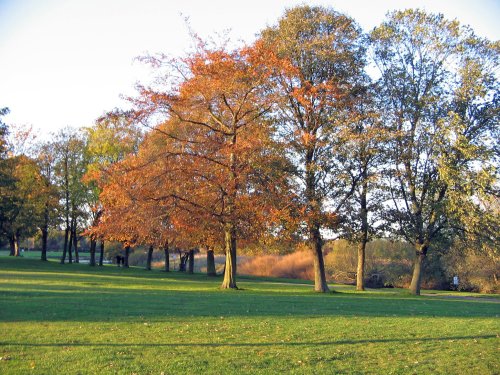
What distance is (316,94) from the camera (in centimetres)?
2875

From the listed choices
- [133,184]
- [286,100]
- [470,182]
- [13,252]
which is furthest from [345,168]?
[13,252]

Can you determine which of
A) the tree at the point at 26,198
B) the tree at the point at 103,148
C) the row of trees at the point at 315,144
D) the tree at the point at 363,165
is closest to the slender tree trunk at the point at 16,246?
the tree at the point at 26,198

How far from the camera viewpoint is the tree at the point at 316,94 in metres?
28.5

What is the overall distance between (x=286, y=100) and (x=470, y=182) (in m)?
10.9

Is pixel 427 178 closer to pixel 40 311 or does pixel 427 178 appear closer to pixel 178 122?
pixel 178 122

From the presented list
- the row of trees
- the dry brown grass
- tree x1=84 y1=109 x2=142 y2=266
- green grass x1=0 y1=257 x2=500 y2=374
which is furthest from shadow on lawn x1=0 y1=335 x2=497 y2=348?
tree x1=84 y1=109 x2=142 y2=266

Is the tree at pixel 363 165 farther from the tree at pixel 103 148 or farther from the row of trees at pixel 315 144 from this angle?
the tree at pixel 103 148

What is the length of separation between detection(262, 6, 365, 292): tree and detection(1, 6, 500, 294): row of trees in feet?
0.26

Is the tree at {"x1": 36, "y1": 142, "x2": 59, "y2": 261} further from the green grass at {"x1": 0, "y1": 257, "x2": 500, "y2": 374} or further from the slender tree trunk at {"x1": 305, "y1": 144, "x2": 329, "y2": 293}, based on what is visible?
the green grass at {"x1": 0, "y1": 257, "x2": 500, "y2": 374}

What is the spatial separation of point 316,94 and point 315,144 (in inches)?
107

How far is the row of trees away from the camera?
2748cm

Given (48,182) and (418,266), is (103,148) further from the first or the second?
(418,266)

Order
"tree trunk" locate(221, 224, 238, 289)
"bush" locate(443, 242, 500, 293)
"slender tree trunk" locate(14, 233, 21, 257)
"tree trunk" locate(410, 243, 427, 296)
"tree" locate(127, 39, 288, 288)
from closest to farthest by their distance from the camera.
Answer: "tree" locate(127, 39, 288, 288) < "tree trunk" locate(221, 224, 238, 289) < "tree trunk" locate(410, 243, 427, 296) < "bush" locate(443, 242, 500, 293) < "slender tree trunk" locate(14, 233, 21, 257)

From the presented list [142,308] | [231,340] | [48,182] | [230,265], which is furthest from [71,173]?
[231,340]
